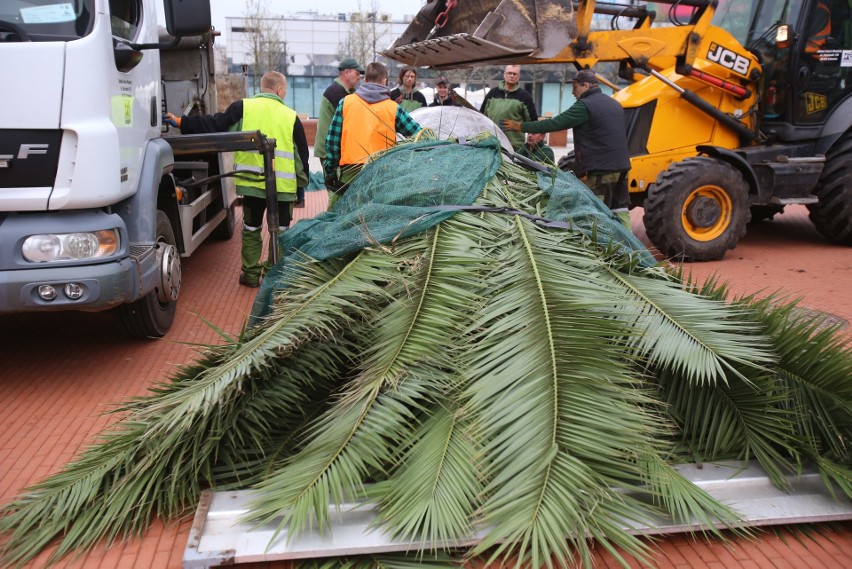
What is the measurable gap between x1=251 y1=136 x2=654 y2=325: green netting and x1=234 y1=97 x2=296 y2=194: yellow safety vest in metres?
1.98

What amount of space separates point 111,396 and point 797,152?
315 inches

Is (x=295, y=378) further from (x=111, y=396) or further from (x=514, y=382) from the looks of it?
(x=111, y=396)

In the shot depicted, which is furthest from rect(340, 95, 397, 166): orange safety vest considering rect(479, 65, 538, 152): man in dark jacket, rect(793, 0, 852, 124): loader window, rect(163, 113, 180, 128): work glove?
rect(793, 0, 852, 124): loader window

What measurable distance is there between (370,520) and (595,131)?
5.52 metres

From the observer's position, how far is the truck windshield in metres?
4.27

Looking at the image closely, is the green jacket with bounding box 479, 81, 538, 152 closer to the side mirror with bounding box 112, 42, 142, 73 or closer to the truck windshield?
the side mirror with bounding box 112, 42, 142, 73

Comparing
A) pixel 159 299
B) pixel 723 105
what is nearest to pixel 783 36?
pixel 723 105

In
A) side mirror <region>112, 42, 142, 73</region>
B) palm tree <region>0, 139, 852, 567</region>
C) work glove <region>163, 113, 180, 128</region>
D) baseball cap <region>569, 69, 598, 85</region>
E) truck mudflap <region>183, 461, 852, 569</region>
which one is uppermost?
side mirror <region>112, 42, 142, 73</region>

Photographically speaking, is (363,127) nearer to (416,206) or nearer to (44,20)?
(416,206)

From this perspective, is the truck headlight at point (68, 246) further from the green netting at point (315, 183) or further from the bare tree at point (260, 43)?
the bare tree at point (260, 43)

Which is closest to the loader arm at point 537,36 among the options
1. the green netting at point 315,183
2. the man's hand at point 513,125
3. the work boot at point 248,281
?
the man's hand at point 513,125

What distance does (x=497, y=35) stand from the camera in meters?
6.55

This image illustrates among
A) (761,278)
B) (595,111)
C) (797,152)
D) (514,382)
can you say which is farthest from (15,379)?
(797,152)

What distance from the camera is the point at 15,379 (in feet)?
16.1
